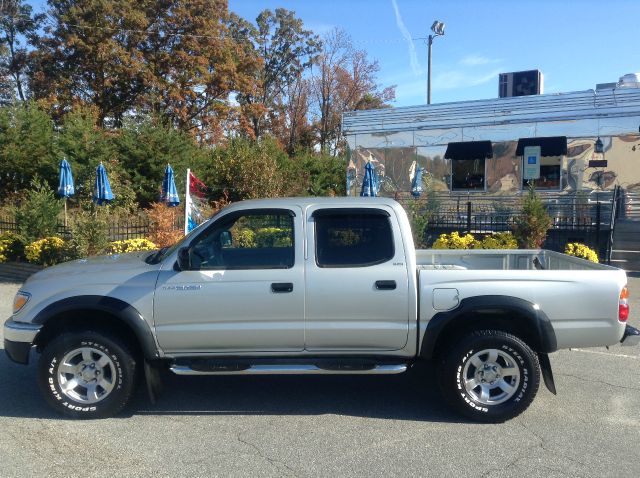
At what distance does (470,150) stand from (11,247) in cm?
1552

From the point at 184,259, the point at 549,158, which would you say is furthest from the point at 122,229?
the point at 549,158

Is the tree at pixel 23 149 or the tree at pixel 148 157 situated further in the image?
the tree at pixel 148 157

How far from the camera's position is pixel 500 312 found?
472cm

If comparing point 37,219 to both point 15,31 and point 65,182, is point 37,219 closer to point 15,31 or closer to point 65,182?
point 65,182

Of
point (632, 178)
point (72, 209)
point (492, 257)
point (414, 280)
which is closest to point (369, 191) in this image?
point (632, 178)

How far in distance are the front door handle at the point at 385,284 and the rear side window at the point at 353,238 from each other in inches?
7.2

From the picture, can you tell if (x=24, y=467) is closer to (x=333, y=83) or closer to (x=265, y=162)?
(x=265, y=162)

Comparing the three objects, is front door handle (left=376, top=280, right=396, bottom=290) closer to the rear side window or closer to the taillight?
the rear side window

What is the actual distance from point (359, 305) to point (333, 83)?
42.1m

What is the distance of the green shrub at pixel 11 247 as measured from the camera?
13.5 meters

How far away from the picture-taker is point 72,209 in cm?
1948

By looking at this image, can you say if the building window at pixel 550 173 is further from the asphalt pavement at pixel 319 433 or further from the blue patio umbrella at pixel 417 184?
the asphalt pavement at pixel 319 433

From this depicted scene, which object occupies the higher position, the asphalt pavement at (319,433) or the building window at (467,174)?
the building window at (467,174)

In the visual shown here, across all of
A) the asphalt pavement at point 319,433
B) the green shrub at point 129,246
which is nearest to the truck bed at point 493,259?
the asphalt pavement at point 319,433
